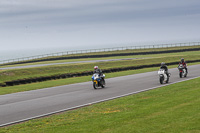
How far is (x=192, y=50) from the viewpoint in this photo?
261 ft

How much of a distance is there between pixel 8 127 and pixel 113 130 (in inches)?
141

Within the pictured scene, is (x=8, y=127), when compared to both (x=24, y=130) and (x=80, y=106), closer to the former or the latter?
(x=24, y=130)

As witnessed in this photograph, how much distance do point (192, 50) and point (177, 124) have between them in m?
73.6

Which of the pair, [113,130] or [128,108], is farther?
[128,108]

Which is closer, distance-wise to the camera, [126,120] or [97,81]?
[126,120]

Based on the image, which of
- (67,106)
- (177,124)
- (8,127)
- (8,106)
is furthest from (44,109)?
(177,124)

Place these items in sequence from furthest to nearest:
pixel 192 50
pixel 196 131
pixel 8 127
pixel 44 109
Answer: pixel 192 50 → pixel 44 109 → pixel 8 127 → pixel 196 131

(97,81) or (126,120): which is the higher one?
(97,81)

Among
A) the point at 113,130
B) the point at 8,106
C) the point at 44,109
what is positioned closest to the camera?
the point at 113,130

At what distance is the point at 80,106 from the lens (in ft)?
46.4

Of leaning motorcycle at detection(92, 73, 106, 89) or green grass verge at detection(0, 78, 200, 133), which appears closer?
green grass verge at detection(0, 78, 200, 133)

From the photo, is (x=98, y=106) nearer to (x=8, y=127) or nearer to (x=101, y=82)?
(x=8, y=127)

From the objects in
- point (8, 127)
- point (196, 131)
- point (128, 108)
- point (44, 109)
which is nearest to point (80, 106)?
point (44, 109)

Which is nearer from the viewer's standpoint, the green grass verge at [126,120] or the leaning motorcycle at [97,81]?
the green grass verge at [126,120]
